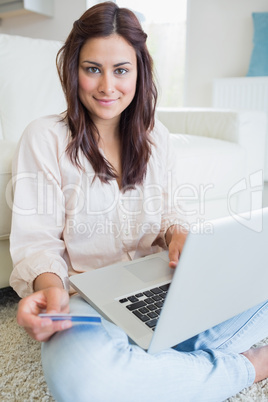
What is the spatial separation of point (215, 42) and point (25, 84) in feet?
7.02

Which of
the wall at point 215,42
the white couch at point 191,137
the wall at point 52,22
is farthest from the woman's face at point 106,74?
the wall at point 52,22

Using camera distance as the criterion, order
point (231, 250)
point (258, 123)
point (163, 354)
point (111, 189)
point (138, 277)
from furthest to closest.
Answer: point (258, 123), point (111, 189), point (138, 277), point (163, 354), point (231, 250)

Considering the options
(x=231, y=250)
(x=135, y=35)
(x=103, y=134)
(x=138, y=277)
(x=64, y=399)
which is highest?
(x=135, y=35)

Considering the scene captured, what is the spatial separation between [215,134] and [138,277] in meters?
1.19

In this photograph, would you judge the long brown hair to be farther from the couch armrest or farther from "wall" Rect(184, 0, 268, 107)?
"wall" Rect(184, 0, 268, 107)

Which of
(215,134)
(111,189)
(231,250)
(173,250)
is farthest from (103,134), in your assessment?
(215,134)

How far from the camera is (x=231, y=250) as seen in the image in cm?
54

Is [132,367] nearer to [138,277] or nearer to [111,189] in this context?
[138,277]

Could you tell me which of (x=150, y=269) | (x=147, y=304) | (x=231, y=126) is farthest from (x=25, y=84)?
(x=147, y=304)

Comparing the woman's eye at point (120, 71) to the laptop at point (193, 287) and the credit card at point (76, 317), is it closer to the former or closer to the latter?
the laptop at point (193, 287)

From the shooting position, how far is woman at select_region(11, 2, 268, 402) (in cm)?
62

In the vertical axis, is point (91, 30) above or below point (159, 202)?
above

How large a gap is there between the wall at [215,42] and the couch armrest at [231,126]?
1.45 meters

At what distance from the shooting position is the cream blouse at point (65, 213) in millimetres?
832
